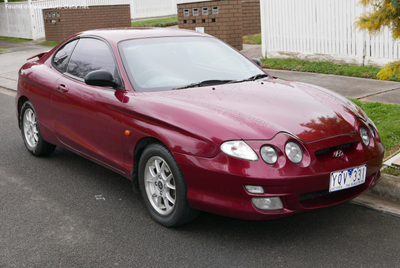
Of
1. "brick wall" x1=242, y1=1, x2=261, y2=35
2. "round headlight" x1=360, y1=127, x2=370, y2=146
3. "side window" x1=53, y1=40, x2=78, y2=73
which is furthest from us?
"brick wall" x1=242, y1=1, x2=261, y2=35

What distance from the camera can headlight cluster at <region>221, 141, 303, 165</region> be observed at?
3.41 meters

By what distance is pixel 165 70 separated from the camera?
4551 mm

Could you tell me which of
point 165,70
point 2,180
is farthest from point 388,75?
point 2,180

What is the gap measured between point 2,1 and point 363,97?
23.4m

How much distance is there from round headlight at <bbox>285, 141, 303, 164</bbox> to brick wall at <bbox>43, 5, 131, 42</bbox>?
716 inches

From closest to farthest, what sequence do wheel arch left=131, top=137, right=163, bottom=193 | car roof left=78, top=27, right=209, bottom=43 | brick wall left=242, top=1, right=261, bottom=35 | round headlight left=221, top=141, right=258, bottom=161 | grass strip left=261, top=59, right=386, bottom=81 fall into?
round headlight left=221, top=141, right=258, bottom=161
wheel arch left=131, top=137, right=163, bottom=193
car roof left=78, top=27, right=209, bottom=43
grass strip left=261, top=59, right=386, bottom=81
brick wall left=242, top=1, right=261, bottom=35

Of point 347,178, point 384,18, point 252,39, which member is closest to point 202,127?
point 347,178

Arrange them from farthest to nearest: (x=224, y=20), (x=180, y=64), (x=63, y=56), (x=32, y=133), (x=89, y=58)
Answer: (x=224, y=20), (x=32, y=133), (x=63, y=56), (x=89, y=58), (x=180, y=64)

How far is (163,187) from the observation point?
3.98 metres

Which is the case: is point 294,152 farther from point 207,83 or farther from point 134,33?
point 134,33

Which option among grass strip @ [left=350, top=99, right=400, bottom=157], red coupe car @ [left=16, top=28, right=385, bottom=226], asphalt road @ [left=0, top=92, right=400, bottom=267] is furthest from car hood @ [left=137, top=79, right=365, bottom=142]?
grass strip @ [left=350, top=99, right=400, bottom=157]

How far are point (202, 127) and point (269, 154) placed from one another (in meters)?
0.54

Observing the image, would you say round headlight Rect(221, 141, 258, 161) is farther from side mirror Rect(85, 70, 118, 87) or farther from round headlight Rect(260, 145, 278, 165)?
side mirror Rect(85, 70, 118, 87)

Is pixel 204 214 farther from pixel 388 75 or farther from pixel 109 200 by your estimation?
pixel 388 75
